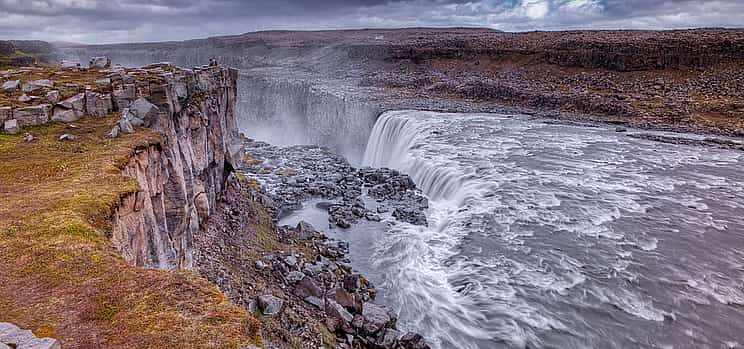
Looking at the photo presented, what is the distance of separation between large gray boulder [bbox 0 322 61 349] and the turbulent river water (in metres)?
9.41

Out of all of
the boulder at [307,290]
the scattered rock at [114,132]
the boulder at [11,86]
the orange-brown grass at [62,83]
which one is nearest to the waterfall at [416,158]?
the boulder at [307,290]

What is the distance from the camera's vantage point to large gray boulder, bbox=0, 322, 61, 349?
13.0 ft

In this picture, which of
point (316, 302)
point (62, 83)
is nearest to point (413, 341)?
point (316, 302)

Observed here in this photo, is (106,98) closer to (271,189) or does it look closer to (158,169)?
(158,169)

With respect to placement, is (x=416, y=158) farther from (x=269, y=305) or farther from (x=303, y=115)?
(x=303, y=115)

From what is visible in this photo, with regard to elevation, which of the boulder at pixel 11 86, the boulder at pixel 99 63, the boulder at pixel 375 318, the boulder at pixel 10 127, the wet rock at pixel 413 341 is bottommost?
the wet rock at pixel 413 341

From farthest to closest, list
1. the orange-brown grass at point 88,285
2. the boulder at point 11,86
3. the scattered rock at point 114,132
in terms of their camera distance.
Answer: the boulder at point 11,86
the scattered rock at point 114,132
the orange-brown grass at point 88,285

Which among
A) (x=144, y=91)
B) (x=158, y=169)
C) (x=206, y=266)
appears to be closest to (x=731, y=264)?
(x=206, y=266)

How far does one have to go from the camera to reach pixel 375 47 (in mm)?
75312

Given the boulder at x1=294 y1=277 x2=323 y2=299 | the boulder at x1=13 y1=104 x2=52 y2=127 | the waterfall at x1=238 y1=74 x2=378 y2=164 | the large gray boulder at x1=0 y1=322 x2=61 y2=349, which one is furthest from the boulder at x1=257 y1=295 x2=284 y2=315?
the waterfall at x1=238 y1=74 x2=378 y2=164

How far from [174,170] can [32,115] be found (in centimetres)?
364

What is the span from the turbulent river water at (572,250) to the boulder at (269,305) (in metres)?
3.99

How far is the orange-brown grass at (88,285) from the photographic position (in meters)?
4.65

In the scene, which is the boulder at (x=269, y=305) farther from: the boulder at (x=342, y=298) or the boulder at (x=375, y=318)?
the boulder at (x=375, y=318)
